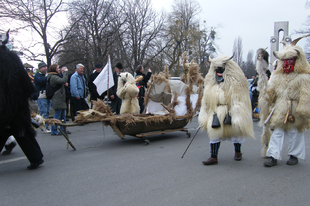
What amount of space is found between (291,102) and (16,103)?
4.48 meters

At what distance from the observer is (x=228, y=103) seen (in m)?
4.44

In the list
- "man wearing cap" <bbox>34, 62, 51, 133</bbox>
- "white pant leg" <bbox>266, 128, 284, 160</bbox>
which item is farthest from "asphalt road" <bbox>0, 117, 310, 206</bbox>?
"man wearing cap" <bbox>34, 62, 51, 133</bbox>

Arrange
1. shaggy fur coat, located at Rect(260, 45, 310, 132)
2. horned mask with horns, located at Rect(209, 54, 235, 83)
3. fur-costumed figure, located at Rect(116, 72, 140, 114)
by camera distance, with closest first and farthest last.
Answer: shaggy fur coat, located at Rect(260, 45, 310, 132) < horned mask with horns, located at Rect(209, 54, 235, 83) < fur-costumed figure, located at Rect(116, 72, 140, 114)

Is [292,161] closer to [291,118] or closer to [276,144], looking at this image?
[276,144]

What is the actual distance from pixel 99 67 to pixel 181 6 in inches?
1182

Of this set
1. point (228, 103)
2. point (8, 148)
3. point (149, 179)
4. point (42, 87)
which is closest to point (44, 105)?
point (42, 87)

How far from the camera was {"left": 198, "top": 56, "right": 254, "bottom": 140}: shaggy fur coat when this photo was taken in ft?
14.1

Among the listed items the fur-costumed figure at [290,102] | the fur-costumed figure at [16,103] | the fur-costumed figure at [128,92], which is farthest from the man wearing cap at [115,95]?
the fur-costumed figure at [290,102]

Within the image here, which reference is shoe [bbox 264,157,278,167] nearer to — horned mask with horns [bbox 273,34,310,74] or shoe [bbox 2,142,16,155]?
horned mask with horns [bbox 273,34,310,74]

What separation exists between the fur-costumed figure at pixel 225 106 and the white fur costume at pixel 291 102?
0.46 m

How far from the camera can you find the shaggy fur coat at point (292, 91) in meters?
4.27

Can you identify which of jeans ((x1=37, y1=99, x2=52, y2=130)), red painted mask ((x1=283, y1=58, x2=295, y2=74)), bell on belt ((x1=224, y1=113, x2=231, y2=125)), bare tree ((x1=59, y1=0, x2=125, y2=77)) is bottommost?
jeans ((x1=37, y1=99, x2=52, y2=130))

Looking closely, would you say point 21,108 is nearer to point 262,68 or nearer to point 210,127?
point 210,127

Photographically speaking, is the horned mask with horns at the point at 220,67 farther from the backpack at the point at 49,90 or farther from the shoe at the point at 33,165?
the backpack at the point at 49,90
